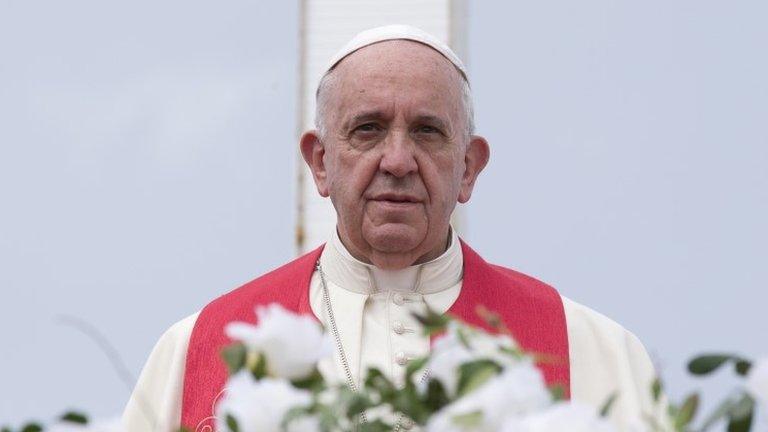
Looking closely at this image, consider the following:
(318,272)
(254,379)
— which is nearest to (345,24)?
(318,272)

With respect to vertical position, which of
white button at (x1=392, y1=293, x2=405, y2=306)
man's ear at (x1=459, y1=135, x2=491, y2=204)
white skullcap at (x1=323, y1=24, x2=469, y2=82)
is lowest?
white button at (x1=392, y1=293, x2=405, y2=306)

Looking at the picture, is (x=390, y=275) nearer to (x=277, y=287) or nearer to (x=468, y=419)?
(x=277, y=287)

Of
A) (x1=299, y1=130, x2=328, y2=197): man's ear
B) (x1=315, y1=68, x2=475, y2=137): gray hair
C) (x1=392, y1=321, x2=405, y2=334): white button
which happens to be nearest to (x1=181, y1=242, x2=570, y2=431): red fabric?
(x1=392, y1=321, x2=405, y2=334): white button

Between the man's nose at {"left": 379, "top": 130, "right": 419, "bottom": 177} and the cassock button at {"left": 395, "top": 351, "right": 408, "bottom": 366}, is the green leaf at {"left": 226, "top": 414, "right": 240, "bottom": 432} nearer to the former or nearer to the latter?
the man's nose at {"left": 379, "top": 130, "right": 419, "bottom": 177}

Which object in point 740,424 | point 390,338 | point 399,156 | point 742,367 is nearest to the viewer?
point 740,424

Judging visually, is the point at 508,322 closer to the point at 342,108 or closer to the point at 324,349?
the point at 342,108

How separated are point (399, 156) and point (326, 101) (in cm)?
46

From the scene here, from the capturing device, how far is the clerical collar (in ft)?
15.9

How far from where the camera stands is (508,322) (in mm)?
4996

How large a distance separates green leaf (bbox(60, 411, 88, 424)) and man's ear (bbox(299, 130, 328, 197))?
121 inches

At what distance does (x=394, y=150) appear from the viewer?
4.47 m

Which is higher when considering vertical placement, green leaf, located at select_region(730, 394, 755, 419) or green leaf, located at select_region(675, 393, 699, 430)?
green leaf, located at select_region(675, 393, 699, 430)

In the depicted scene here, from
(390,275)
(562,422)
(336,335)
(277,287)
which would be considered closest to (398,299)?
(390,275)

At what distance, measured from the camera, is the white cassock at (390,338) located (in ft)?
15.4
